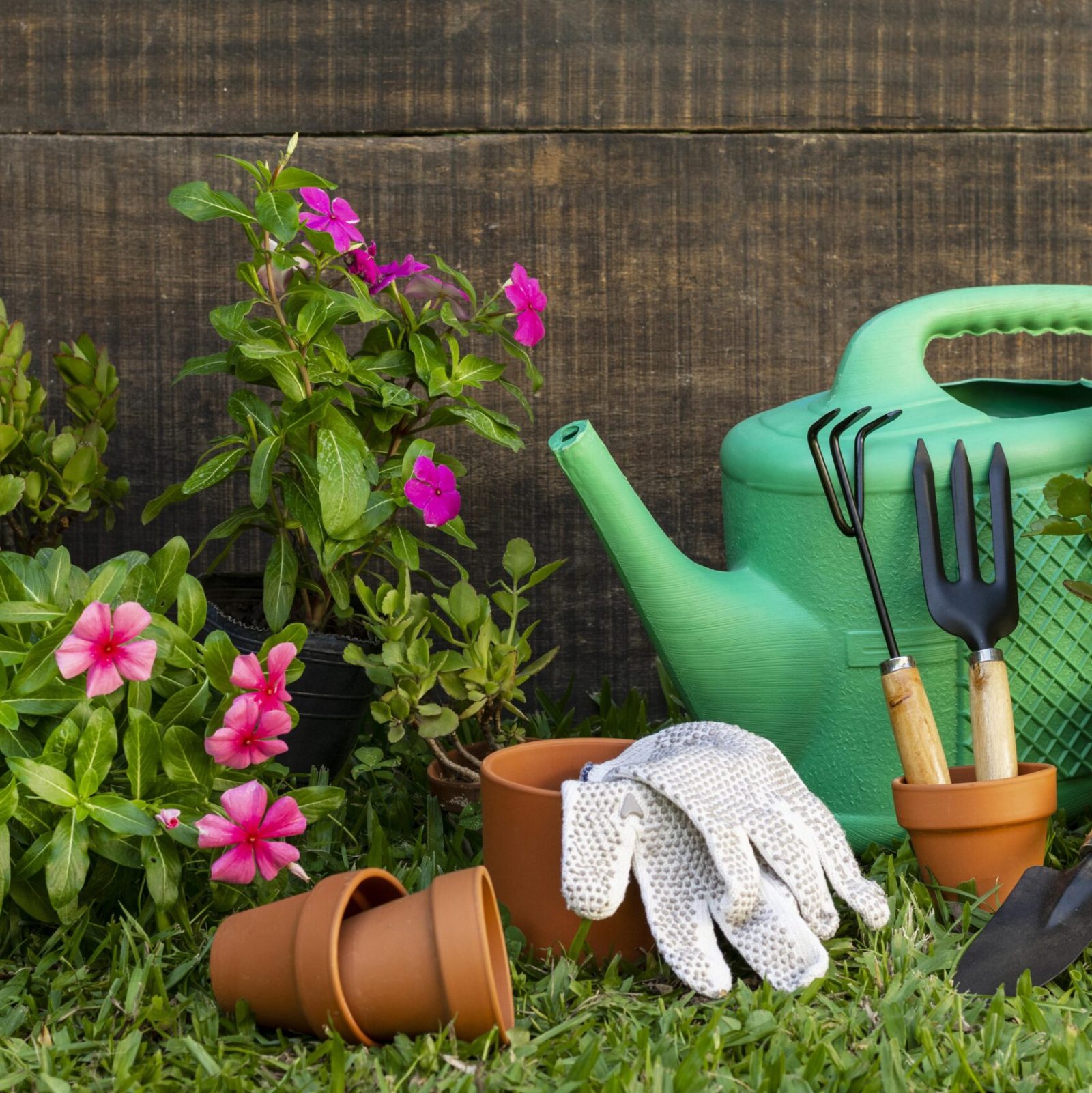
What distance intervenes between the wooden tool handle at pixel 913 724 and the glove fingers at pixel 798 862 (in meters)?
0.14

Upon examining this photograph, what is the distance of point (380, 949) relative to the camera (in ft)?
2.86

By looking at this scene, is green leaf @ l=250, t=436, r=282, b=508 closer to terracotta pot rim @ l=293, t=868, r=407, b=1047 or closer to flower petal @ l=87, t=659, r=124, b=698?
flower petal @ l=87, t=659, r=124, b=698

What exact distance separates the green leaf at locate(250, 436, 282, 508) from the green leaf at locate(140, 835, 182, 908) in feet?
1.26

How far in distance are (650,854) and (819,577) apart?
381mm

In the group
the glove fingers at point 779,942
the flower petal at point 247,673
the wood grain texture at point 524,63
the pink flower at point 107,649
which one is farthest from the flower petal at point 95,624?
the wood grain texture at point 524,63

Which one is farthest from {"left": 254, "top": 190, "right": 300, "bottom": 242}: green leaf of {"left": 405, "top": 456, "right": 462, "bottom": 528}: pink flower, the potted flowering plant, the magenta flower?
{"left": 405, "top": 456, "right": 462, "bottom": 528}: pink flower

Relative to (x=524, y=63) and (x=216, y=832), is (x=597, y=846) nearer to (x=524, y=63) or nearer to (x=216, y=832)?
(x=216, y=832)

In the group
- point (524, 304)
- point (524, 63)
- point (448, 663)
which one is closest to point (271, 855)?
point (448, 663)

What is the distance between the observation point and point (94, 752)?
1.01 m

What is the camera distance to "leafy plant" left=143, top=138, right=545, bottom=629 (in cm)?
125

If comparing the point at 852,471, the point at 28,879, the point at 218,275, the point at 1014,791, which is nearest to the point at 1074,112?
the point at 852,471

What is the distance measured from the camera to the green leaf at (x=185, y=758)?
1040 mm

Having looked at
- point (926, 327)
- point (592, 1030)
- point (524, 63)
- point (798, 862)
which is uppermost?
point (524, 63)

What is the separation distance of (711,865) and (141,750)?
503 mm
